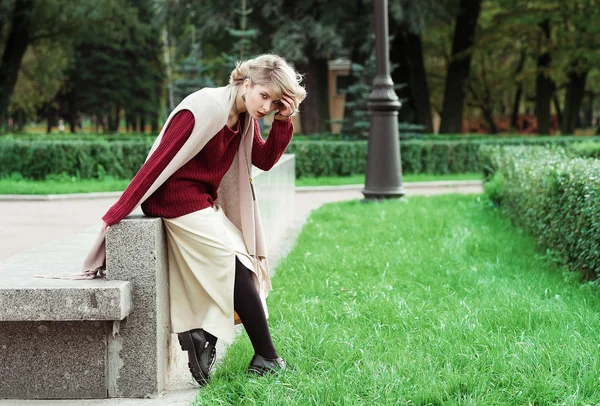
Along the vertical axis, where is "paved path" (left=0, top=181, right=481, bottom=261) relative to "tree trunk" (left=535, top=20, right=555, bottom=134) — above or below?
below

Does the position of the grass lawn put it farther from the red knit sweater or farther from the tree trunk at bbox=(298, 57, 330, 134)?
the red knit sweater

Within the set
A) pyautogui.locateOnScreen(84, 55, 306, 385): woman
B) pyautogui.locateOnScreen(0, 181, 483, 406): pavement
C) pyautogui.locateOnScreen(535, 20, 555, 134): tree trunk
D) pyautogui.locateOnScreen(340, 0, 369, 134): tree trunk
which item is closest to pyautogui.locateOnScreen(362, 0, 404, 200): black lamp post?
pyautogui.locateOnScreen(0, 181, 483, 406): pavement

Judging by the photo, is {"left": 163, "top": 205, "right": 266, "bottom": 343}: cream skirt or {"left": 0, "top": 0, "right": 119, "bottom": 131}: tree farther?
{"left": 0, "top": 0, "right": 119, "bottom": 131}: tree

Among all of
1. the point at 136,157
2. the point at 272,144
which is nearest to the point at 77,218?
the point at 136,157

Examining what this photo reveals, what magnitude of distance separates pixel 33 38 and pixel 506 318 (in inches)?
1186

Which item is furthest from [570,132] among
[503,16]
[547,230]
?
[547,230]

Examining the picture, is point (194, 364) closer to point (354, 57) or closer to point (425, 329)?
point (425, 329)

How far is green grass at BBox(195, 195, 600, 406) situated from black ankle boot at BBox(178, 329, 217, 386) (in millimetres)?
82

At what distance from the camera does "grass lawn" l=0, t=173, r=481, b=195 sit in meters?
14.2

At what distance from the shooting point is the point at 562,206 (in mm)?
6547

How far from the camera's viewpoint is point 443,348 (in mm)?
4094

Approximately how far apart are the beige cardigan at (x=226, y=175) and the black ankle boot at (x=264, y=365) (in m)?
0.43

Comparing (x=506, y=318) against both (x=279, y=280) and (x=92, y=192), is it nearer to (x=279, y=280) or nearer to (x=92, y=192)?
(x=279, y=280)

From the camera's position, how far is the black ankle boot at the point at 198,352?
3795 millimetres
